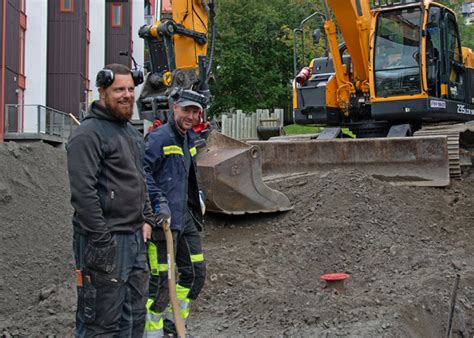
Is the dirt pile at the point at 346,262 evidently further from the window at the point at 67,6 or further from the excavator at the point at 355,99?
the window at the point at 67,6

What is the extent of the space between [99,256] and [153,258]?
1.16 metres

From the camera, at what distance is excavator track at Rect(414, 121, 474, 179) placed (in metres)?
9.30

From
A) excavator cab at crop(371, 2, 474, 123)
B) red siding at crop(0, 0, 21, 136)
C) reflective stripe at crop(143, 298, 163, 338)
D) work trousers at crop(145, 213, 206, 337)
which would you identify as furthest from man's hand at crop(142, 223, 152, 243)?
red siding at crop(0, 0, 21, 136)

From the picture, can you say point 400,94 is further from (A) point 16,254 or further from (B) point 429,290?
(A) point 16,254

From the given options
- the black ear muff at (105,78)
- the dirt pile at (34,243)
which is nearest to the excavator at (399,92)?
the dirt pile at (34,243)

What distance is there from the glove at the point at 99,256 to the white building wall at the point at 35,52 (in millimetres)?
22669

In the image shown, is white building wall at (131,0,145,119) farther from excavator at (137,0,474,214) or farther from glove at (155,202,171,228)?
glove at (155,202,171,228)

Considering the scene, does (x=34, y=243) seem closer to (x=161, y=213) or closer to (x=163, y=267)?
(x=163, y=267)

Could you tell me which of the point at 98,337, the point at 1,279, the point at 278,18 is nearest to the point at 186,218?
the point at 98,337

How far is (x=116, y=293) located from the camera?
11.7 ft

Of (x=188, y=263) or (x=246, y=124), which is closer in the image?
(x=188, y=263)

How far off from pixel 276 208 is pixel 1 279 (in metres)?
3.13

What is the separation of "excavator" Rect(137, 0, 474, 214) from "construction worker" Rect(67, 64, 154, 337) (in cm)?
358

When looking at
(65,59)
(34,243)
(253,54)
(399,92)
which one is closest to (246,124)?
(65,59)
